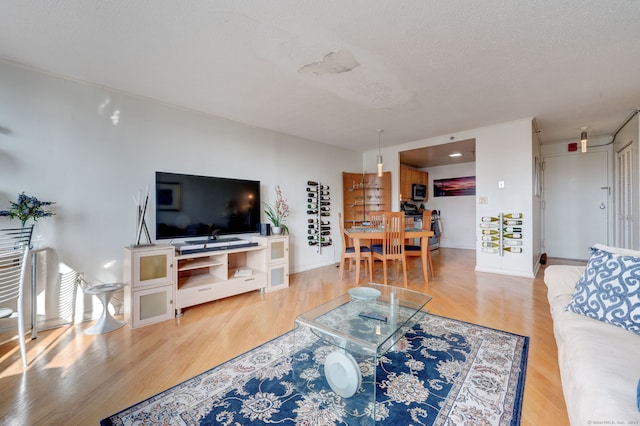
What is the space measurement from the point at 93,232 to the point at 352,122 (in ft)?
→ 10.9

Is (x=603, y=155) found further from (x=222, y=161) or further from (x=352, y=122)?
(x=222, y=161)

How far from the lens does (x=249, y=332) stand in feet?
7.31

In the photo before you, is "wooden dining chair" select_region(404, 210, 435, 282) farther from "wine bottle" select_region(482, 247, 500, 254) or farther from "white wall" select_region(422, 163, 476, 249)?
"white wall" select_region(422, 163, 476, 249)

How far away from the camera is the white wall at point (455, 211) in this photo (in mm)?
6582

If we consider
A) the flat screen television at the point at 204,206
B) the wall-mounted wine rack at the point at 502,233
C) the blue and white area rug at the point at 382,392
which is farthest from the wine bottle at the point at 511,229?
the flat screen television at the point at 204,206

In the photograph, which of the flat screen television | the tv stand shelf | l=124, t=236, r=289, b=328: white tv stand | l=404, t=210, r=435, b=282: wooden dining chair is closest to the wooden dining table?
l=404, t=210, r=435, b=282: wooden dining chair

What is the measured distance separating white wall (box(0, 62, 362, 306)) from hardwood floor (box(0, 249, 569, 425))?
0.86 meters

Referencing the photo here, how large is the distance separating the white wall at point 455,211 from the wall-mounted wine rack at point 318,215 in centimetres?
372

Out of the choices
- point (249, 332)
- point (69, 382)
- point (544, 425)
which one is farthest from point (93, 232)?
point (544, 425)

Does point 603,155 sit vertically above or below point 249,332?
above

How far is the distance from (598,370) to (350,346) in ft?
3.28

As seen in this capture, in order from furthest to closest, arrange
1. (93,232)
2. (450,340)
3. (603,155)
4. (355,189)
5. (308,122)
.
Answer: (355,189) < (603,155) < (308,122) < (93,232) < (450,340)

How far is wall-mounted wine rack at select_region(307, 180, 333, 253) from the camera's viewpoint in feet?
15.3

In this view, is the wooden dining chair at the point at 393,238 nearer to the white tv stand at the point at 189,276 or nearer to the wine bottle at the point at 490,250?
the white tv stand at the point at 189,276
